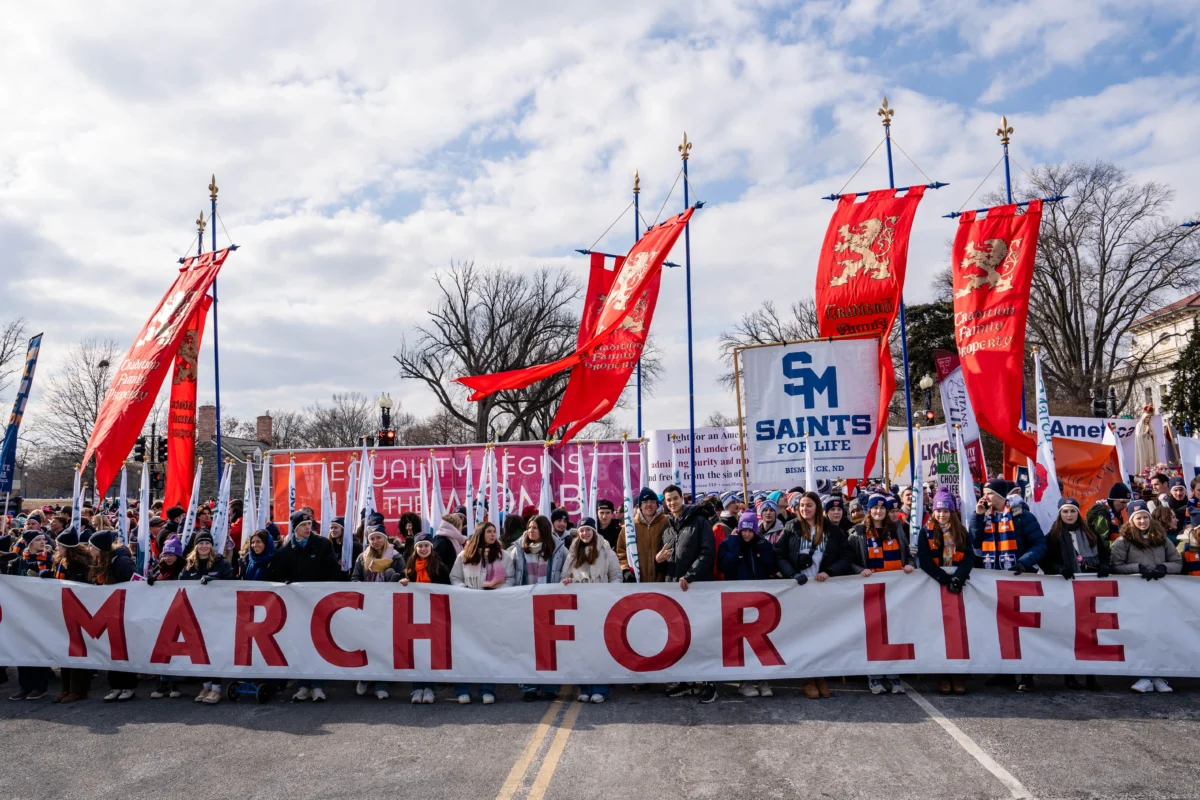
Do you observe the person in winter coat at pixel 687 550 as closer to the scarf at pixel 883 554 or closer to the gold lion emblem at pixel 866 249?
the scarf at pixel 883 554

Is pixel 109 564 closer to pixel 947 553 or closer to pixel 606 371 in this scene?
pixel 606 371

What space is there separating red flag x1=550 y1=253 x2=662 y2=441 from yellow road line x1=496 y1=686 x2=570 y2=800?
5301 mm

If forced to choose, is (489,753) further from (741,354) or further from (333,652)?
(741,354)

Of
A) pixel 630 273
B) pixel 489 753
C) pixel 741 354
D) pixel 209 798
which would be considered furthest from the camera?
pixel 630 273

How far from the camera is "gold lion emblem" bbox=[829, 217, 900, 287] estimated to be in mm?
10427

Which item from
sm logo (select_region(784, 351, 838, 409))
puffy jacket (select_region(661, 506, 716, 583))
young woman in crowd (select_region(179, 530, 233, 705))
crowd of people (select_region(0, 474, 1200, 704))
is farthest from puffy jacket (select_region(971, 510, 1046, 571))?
young woman in crowd (select_region(179, 530, 233, 705))

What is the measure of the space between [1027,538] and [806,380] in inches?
125

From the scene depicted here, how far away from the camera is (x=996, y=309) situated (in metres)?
10.1

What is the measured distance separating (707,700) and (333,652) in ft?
11.0

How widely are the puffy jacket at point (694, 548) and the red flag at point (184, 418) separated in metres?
7.42

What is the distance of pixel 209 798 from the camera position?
17.0 ft

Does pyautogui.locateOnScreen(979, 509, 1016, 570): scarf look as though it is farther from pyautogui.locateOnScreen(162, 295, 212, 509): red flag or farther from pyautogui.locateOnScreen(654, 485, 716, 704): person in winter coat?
pyautogui.locateOnScreen(162, 295, 212, 509): red flag

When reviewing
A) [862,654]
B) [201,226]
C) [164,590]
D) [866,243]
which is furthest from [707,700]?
[201,226]

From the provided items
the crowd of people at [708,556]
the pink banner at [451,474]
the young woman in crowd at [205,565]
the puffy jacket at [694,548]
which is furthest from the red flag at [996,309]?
the young woman in crowd at [205,565]
